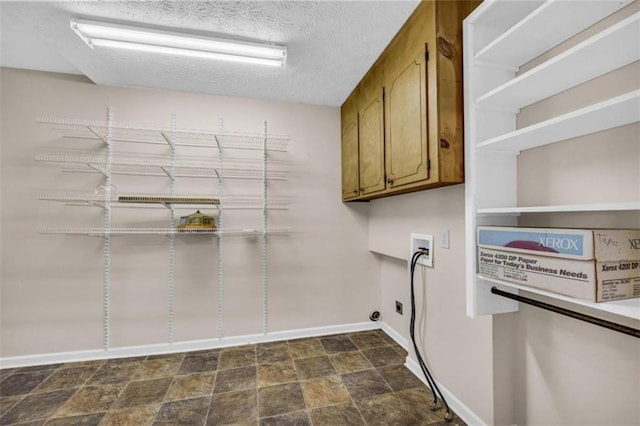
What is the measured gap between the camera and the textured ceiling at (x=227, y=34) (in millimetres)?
1569

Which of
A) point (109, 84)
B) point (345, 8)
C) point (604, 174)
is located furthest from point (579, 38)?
point (109, 84)

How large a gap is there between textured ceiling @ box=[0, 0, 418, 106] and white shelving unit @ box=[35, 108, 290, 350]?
0.44 m

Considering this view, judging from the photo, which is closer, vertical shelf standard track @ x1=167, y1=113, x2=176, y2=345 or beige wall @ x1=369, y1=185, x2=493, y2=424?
beige wall @ x1=369, y1=185, x2=493, y2=424

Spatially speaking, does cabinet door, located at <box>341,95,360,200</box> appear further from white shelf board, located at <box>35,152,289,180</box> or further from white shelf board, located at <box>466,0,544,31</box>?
white shelf board, located at <box>466,0,544,31</box>

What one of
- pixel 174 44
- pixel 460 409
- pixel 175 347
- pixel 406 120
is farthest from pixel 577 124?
pixel 175 347

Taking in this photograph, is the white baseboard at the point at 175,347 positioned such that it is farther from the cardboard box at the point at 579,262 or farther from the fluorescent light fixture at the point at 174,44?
the fluorescent light fixture at the point at 174,44

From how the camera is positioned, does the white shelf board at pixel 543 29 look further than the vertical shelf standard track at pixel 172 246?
No

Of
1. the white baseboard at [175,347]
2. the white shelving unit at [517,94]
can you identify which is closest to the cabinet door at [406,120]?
the white shelving unit at [517,94]

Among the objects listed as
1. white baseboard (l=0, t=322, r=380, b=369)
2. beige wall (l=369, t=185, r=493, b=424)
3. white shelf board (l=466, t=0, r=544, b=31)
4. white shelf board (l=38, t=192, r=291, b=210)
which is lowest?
white baseboard (l=0, t=322, r=380, b=369)

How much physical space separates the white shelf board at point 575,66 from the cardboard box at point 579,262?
0.62 metres

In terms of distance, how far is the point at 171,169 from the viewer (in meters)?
2.54

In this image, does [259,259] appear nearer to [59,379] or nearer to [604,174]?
[59,379]

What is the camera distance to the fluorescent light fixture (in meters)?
1.67

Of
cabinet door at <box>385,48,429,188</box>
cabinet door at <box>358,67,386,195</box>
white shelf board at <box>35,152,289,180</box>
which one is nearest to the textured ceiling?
cabinet door at <box>358,67,386,195</box>
